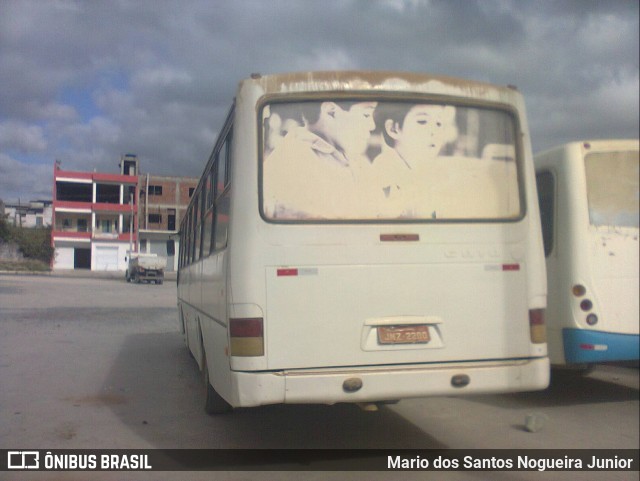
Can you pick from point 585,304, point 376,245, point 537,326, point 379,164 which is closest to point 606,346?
point 585,304

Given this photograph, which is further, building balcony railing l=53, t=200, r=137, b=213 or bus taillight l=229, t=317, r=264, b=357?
building balcony railing l=53, t=200, r=137, b=213

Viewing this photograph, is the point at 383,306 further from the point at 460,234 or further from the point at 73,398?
the point at 73,398

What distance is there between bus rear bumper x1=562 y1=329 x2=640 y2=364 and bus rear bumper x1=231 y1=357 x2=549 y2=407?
2.00m

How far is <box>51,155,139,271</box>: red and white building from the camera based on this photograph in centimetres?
6681

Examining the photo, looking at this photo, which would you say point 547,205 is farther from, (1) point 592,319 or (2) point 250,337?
(2) point 250,337

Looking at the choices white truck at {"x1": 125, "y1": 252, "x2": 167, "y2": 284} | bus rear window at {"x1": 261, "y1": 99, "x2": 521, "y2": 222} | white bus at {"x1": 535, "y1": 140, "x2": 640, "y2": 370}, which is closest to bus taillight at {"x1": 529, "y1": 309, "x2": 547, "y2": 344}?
bus rear window at {"x1": 261, "y1": 99, "x2": 521, "y2": 222}

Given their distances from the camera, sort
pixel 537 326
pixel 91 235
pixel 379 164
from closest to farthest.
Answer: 1. pixel 379 164
2. pixel 537 326
3. pixel 91 235

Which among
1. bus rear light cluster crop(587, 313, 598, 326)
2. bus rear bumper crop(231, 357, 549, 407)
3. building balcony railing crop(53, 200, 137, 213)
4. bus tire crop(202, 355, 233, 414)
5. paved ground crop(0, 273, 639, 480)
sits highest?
building balcony railing crop(53, 200, 137, 213)

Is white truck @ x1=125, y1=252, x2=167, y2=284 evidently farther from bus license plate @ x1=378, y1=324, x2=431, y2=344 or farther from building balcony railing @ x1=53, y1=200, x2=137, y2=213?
bus license plate @ x1=378, y1=324, x2=431, y2=344

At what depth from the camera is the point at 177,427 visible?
273 inches

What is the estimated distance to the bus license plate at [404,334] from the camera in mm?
5012

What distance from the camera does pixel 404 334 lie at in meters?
5.05

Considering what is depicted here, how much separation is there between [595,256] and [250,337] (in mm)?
4288

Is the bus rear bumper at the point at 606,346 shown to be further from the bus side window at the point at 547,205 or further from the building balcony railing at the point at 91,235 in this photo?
the building balcony railing at the point at 91,235
